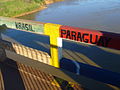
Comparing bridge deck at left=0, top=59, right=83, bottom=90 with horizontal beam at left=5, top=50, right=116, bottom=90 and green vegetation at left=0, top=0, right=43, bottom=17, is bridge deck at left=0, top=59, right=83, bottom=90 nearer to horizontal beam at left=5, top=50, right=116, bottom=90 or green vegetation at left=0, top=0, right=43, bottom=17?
horizontal beam at left=5, top=50, right=116, bottom=90

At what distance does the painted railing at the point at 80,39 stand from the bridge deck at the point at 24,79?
86 centimetres

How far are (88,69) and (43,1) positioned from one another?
3179 cm

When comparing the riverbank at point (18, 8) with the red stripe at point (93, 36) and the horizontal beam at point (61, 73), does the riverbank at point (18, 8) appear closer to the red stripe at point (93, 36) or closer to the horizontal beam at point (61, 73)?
the horizontal beam at point (61, 73)

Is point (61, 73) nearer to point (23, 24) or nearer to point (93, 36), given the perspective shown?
point (23, 24)

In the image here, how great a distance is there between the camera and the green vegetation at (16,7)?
2522cm

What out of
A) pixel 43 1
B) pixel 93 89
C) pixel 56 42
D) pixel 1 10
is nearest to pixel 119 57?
pixel 93 89

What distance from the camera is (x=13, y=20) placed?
457 cm

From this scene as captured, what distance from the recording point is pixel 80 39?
3.49 m

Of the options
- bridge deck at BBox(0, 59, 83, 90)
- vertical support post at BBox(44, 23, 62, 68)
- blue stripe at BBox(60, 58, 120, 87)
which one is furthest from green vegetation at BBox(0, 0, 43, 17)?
blue stripe at BBox(60, 58, 120, 87)

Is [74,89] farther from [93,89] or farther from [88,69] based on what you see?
[88,69]

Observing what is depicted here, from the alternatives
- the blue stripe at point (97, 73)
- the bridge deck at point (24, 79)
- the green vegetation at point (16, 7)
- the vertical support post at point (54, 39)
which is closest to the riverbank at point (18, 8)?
the green vegetation at point (16, 7)

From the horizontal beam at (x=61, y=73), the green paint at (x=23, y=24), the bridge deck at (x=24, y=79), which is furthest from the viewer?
the bridge deck at (x=24, y=79)

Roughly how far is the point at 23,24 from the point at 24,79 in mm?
1966

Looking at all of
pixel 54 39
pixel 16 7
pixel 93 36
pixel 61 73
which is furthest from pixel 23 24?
pixel 16 7
